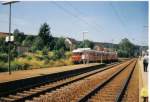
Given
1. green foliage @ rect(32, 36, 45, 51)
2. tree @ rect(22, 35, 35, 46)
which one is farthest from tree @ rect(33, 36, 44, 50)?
tree @ rect(22, 35, 35, 46)

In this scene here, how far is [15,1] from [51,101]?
1020 cm

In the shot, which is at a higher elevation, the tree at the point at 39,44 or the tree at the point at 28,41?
the tree at the point at 28,41

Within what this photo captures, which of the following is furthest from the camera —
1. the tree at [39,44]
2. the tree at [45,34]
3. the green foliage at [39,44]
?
the tree at [45,34]

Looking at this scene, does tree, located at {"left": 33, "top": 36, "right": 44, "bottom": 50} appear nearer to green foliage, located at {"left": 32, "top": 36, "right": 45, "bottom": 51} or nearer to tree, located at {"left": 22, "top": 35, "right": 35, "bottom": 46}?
green foliage, located at {"left": 32, "top": 36, "right": 45, "bottom": 51}

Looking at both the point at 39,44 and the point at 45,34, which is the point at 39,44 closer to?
the point at 39,44

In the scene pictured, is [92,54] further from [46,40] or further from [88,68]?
[46,40]

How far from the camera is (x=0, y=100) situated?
9.55 metres

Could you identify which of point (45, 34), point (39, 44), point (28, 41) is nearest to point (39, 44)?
point (39, 44)

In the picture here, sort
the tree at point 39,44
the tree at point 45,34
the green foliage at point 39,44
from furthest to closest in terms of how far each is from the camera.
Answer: the tree at point 45,34, the tree at point 39,44, the green foliage at point 39,44

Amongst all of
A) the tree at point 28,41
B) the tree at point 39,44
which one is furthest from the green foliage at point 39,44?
the tree at point 28,41

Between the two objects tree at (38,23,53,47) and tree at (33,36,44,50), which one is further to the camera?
tree at (38,23,53,47)

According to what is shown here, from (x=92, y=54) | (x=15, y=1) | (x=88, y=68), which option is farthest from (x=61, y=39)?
(x=15, y=1)

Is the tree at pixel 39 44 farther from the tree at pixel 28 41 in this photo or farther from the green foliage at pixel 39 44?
the tree at pixel 28 41

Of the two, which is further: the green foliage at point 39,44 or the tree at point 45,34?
the tree at point 45,34
